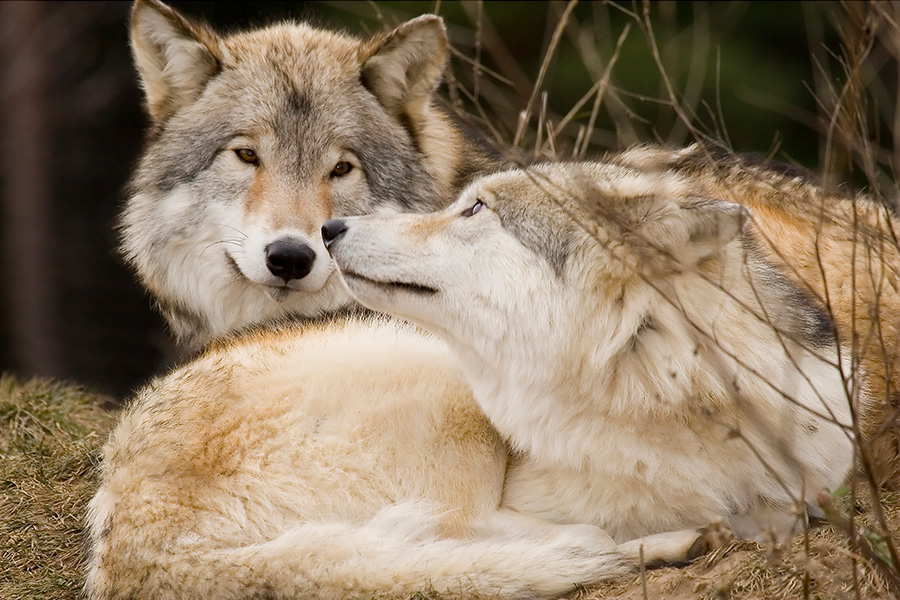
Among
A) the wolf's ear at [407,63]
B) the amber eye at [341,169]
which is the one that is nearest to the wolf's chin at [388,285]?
the amber eye at [341,169]

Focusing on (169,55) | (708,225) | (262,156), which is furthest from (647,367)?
(169,55)

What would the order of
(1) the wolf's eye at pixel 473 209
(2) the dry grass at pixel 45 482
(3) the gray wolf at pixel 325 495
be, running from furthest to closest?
(2) the dry grass at pixel 45 482, (1) the wolf's eye at pixel 473 209, (3) the gray wolf at pixel 325 495

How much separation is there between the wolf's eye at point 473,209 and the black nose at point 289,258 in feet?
3.09

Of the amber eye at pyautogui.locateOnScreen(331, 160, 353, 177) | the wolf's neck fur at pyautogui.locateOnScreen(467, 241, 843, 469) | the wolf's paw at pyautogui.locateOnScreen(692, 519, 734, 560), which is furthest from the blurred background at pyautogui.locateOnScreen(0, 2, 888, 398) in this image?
the wolf's paw at pyautogui.locateOnScreen(692, 519, 734, 560)

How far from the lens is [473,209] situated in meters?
3.71

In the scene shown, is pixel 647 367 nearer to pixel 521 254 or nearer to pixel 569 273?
pixel 569 273

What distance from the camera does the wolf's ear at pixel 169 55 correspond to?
187 inches

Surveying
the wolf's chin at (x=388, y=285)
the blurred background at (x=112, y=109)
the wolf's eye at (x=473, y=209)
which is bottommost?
the blurred background at (x=112, y=109)

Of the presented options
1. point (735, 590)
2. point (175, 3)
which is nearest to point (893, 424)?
point (735, 590)

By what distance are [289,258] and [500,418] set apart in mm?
1330

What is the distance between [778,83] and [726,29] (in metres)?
0.93

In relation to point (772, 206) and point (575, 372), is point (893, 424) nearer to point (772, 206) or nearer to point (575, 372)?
point (575, 372)

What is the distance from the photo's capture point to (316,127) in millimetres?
4668

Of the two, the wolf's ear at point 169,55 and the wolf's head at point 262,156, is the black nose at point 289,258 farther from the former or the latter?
the wolf's ear at point 169,55
